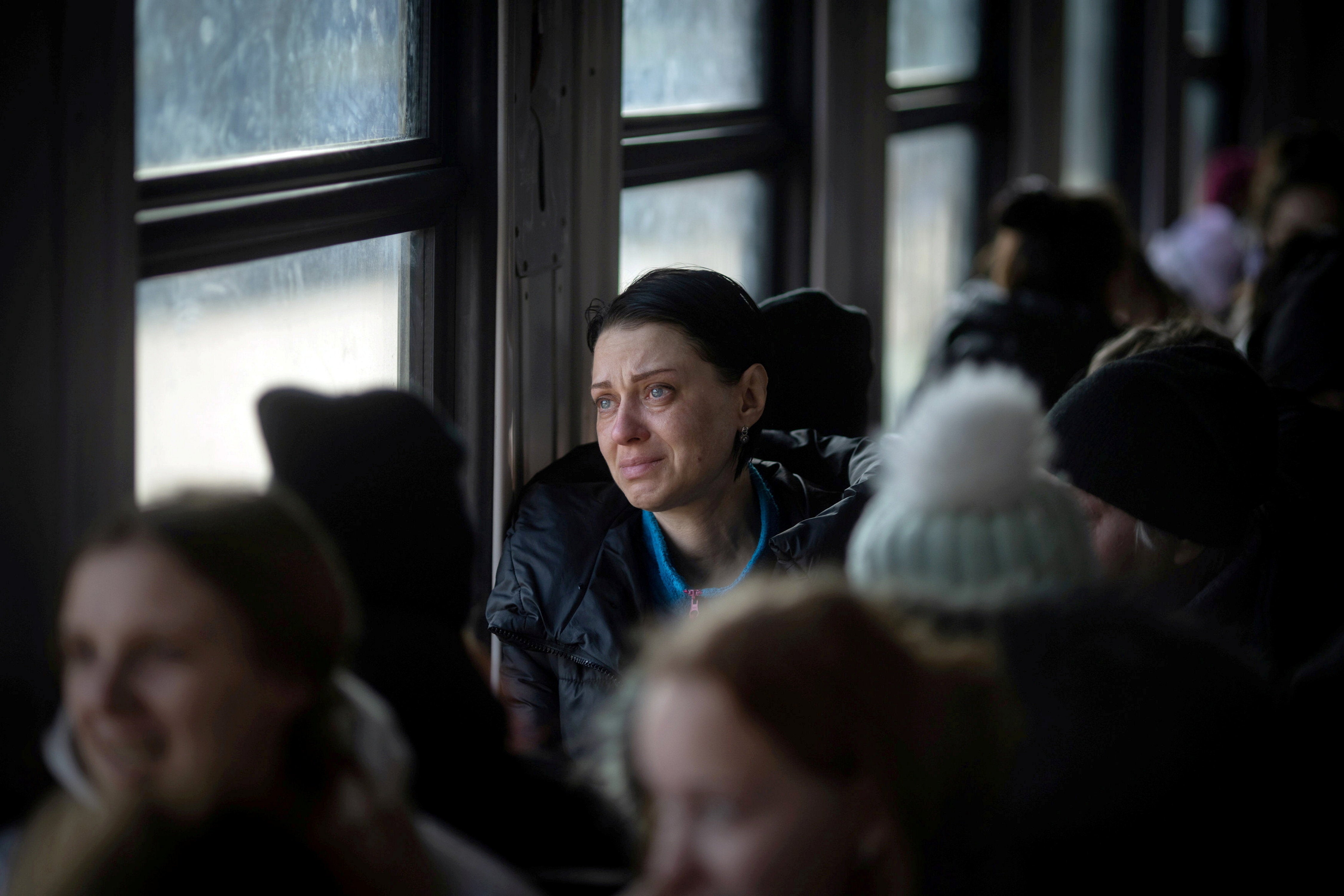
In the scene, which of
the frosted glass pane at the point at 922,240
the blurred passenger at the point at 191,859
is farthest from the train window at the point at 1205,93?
the blurred passenger at the point at 191,859

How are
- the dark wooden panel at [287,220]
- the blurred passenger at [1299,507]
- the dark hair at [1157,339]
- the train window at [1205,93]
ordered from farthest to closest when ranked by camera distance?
the train window at [1205,93] < the dark hair at [1157,339] < the blurred passenger at [1299,507] < the dark wooden panel at [287,220]

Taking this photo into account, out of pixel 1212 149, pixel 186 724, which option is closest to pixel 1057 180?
pixel 1212 149

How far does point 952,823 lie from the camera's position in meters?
0.81

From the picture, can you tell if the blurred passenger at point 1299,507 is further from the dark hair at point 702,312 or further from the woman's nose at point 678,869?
the woman's nose at point 678,869

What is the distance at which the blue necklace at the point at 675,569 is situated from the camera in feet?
5.64

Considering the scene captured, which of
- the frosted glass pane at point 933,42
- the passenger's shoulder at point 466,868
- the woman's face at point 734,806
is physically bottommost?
the passenger's shoulder at point 466,868

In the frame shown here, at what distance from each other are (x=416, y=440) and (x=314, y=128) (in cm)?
60

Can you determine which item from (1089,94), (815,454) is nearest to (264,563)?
(815,454)

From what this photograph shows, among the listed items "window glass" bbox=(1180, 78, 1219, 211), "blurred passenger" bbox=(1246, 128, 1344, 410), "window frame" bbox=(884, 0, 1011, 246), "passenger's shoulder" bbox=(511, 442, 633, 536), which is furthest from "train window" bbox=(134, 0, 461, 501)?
"window glass" bbox=(1180, 78, 1219, 211)

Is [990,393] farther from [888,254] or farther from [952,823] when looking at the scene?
[888,254]

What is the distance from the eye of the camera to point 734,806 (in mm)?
726

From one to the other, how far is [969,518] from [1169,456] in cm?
61

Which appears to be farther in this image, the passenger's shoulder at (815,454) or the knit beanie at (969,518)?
the passenger's shoulder at (815,454)

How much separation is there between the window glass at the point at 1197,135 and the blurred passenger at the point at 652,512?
4.11 meters
